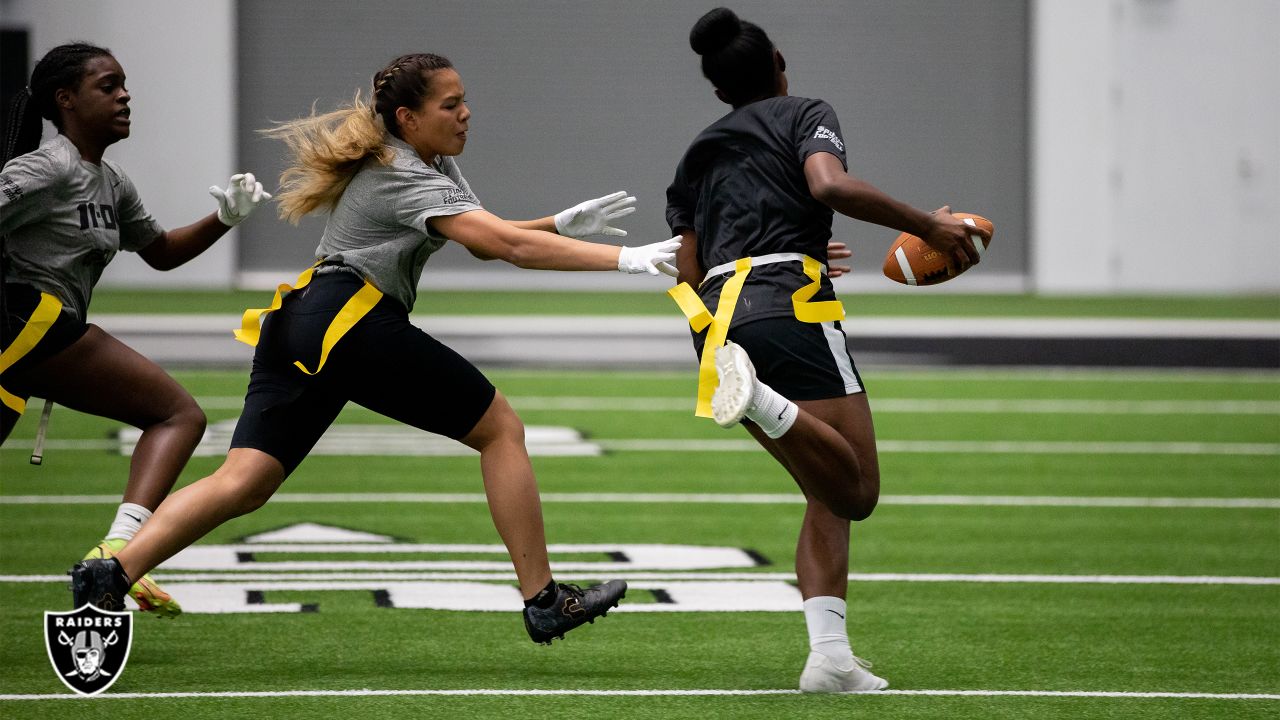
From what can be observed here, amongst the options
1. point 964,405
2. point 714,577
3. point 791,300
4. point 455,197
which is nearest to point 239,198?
point 455,197

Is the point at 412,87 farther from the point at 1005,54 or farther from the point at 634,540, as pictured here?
the point at 1005,54

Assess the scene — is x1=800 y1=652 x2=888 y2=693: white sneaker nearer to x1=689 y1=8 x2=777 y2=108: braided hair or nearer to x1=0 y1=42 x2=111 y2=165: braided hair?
x1=689 y1=8 x2=777 y2=108: braided hair

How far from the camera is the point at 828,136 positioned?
5152 millimetres

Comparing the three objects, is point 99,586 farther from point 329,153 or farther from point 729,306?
point 729,306

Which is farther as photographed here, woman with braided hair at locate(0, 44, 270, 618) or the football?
woman with braided hair at locate(0, 44, 270, 618)

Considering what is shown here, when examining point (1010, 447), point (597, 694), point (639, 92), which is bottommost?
point (639, 92)

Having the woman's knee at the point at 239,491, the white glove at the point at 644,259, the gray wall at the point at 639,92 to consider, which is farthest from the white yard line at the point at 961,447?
the gray wall at the point at 639,92

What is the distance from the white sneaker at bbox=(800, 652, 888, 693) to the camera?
534cm

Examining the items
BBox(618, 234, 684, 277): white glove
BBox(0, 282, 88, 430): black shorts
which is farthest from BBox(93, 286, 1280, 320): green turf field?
BBox(618, 234, 684, 277): white glove

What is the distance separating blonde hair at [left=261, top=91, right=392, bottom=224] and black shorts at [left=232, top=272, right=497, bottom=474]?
0.81 ft

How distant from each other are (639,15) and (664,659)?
24.5 metres

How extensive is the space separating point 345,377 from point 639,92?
2472 cm

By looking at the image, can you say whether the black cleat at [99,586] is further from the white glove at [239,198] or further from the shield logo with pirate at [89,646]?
the white glove at [239,198]

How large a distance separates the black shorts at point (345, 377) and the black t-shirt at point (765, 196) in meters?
0.84
